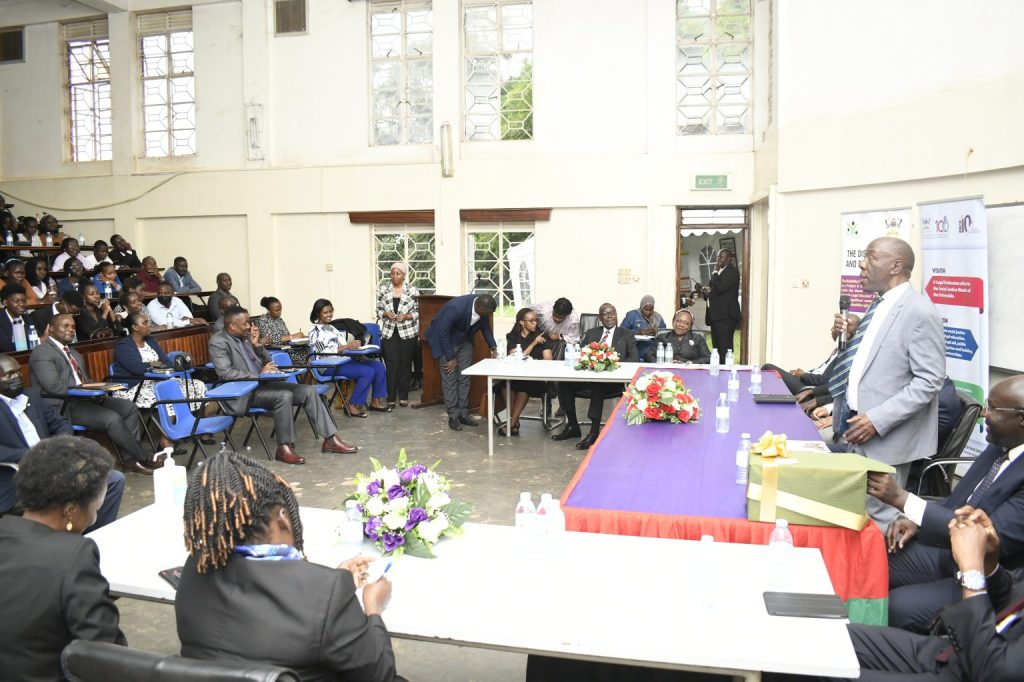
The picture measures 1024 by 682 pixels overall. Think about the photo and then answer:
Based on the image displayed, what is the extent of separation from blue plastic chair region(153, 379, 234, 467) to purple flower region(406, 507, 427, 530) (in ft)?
15.1

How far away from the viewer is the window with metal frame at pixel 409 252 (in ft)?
44.0

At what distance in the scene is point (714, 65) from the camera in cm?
1216

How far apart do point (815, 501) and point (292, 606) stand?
7.29ft

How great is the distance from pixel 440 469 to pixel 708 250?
8.64 meters

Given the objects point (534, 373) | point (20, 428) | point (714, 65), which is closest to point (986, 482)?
point (534, 373)

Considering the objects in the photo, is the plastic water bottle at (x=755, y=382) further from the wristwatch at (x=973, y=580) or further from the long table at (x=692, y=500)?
the wristwatch at (x=973, y=580)

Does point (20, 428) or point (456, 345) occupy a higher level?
point (456, 345)

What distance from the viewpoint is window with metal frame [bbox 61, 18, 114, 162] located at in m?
14.3

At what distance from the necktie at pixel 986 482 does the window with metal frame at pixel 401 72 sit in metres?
11.0

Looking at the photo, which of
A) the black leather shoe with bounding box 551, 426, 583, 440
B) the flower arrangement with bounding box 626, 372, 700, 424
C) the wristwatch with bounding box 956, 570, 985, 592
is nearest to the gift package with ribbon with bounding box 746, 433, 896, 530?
the wristwatch with bounding box 956, 570, 985, 592

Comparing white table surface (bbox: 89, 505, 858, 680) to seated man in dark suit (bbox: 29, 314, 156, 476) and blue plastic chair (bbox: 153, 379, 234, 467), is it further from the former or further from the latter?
seated man in dark suit (bbox: 29, 314, 156, 476)

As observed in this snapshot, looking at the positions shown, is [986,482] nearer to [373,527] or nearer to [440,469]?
[373,527]

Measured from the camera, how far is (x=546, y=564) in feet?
9.59

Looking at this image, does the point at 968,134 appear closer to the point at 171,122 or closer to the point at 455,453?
the point at 455,453
